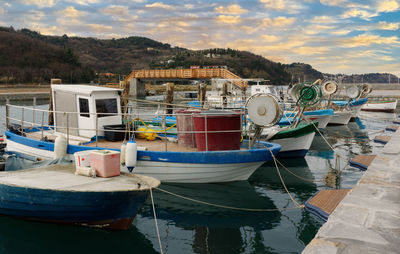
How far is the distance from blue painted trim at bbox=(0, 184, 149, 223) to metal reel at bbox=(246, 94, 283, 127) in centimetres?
460

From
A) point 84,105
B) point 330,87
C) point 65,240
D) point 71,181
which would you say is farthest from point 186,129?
point 330,87

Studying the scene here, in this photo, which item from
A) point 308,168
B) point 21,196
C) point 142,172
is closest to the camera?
point 21,196

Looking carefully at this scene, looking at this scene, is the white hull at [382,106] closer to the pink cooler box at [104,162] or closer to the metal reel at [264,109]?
the metal reel at [264,109]

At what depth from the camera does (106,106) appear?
1216 centimetres

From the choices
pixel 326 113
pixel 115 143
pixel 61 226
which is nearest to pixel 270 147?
pixel 115 143

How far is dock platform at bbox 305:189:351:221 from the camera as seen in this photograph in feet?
21.2

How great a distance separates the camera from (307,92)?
49.0ft

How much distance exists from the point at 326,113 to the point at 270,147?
14811 millimetres

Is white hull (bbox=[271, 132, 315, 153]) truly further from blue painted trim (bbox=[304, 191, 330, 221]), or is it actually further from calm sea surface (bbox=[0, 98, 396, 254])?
blue painted trim (bbox=[304, 191, 330, 221])

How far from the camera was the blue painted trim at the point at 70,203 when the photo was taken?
22.9ft

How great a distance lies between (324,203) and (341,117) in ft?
82.4

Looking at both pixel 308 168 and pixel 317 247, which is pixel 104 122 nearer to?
pixel 308 168

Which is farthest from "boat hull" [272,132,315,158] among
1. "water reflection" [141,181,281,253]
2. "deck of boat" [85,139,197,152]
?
"deck of boat" [85,139,197,152]

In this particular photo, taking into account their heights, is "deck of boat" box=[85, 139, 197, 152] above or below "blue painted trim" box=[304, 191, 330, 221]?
above
